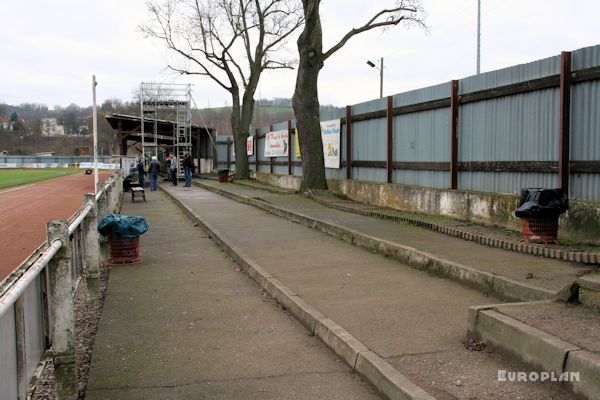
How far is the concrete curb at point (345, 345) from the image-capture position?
4047 millimetres

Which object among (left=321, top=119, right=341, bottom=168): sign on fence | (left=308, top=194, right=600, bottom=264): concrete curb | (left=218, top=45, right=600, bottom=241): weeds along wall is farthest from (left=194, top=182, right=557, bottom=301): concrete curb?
(left=321, top=119, right=341, bottom=168): sign on fence

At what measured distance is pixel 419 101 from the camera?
45.9 ft

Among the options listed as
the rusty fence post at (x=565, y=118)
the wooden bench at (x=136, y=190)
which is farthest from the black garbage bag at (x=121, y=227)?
the wooden bench at (x=136, y=190)

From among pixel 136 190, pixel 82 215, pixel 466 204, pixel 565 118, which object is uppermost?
pixel 565 118

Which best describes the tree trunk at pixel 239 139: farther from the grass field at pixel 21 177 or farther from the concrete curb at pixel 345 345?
the concrete curb at pixel 345 345

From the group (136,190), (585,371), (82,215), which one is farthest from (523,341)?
(136,190)

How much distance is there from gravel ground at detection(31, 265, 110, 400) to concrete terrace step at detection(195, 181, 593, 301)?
14.3 feet

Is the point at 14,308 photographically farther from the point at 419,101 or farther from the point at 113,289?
the point at 419,101

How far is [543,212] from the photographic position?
27.1ft

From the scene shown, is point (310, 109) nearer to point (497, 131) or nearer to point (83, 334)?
point (497, 131)

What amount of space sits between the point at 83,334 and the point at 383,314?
324 centimetres

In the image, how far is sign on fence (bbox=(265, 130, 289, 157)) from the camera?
26.2 meters

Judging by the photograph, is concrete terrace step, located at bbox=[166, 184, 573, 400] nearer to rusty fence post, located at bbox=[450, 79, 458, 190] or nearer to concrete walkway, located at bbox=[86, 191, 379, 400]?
concrete walkway, located at bbox=[86, 191, 379, 400]

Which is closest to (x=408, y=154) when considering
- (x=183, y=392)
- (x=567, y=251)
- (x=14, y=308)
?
(x=567, y=251)
